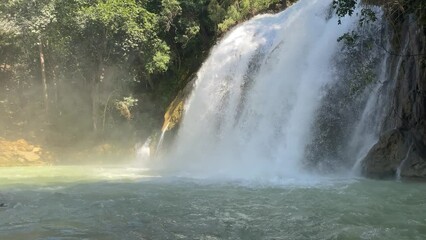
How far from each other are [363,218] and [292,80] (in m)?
9.58

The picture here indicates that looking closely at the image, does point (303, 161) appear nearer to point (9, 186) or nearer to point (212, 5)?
point (9, 186)

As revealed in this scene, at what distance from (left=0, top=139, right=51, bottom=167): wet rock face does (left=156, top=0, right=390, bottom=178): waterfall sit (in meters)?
6.89

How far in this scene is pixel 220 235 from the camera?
684 cm

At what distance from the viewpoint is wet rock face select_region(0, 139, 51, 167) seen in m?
22.5

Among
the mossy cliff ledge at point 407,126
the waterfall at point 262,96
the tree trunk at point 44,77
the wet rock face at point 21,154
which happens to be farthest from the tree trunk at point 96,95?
the mossy cliff ledge at point 407,126

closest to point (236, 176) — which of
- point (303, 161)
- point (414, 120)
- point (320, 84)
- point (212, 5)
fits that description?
point (303, 161)

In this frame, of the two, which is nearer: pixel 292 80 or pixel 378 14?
pixel 378 14

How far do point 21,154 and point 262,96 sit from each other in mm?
13105

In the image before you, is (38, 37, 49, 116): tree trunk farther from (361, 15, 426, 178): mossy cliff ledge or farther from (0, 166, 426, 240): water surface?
(361, 15, 426, 178): mossy cliff ledge

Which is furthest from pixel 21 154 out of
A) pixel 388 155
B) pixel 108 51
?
pixel 388 155

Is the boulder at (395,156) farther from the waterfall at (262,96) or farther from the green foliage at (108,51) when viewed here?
the green foliage at (108,51)

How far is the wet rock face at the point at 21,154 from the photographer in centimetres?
2250

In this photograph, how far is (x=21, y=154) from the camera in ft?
76.2

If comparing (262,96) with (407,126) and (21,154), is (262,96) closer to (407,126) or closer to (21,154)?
(407,126)
